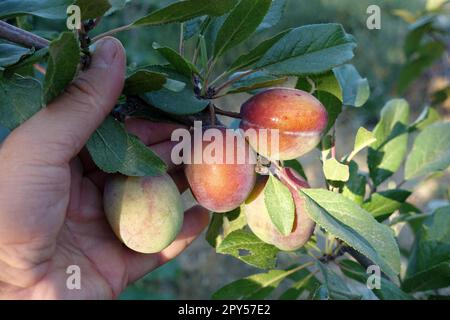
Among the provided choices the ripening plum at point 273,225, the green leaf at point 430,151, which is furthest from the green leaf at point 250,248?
the green leaf at point 430,151

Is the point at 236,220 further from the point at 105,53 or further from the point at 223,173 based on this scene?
the point at 105,53

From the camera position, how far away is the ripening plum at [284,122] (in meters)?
0.73

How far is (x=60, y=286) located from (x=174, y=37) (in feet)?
10.8

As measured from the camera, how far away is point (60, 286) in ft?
2.75

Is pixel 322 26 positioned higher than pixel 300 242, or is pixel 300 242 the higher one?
pixel 322 26

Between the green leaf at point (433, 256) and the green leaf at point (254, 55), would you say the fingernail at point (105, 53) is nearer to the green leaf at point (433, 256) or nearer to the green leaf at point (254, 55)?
the green leaf at point (254, 55)

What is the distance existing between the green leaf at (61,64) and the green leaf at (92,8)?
8cm

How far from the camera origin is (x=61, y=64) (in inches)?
24.1

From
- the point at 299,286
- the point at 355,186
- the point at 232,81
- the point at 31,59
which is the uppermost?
the point at 31,59

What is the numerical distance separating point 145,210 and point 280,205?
0.19m

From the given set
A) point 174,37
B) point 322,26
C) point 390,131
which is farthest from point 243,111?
point 174,37

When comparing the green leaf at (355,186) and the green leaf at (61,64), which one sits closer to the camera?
the green leaf at (61,64)

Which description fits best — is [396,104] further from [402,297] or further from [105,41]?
[105,41]

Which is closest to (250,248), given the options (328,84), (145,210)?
(145,210)
